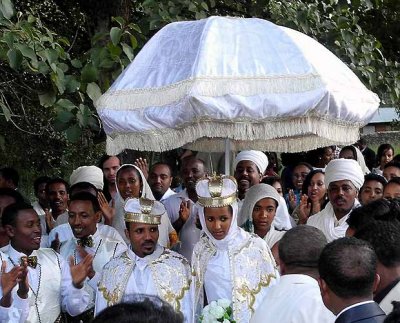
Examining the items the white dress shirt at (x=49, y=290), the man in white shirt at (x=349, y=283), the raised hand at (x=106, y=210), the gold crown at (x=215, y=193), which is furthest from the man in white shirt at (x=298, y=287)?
the raised hand at (x=106, y=210)

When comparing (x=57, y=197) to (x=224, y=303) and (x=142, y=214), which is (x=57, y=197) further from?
(x=224, y=303)

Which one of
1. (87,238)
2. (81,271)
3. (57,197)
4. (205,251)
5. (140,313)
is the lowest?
(57,197)

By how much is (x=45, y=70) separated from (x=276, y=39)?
6.35 ft

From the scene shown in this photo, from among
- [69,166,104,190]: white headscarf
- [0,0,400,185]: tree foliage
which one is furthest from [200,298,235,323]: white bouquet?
[69,166,104,190]: white headscarf

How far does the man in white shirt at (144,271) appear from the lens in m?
5.19

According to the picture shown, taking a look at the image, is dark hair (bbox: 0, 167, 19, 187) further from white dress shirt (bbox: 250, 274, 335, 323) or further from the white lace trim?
white dress shirt (bbox: 250, 274, 335, 323)

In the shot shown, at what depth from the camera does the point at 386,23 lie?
Result: 11.0 meters

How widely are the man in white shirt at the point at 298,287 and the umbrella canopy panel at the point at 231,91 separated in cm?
87

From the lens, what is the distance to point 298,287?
12.4ft

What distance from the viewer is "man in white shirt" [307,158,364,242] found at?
6242mm

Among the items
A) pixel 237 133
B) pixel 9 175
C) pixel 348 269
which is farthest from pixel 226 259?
pixel 9 175

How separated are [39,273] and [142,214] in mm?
837

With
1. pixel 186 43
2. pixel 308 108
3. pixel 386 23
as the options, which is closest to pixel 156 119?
pixel 186 43

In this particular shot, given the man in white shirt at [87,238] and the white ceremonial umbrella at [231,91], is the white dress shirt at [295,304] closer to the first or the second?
the white ceremonial umbrella at [231,91]
